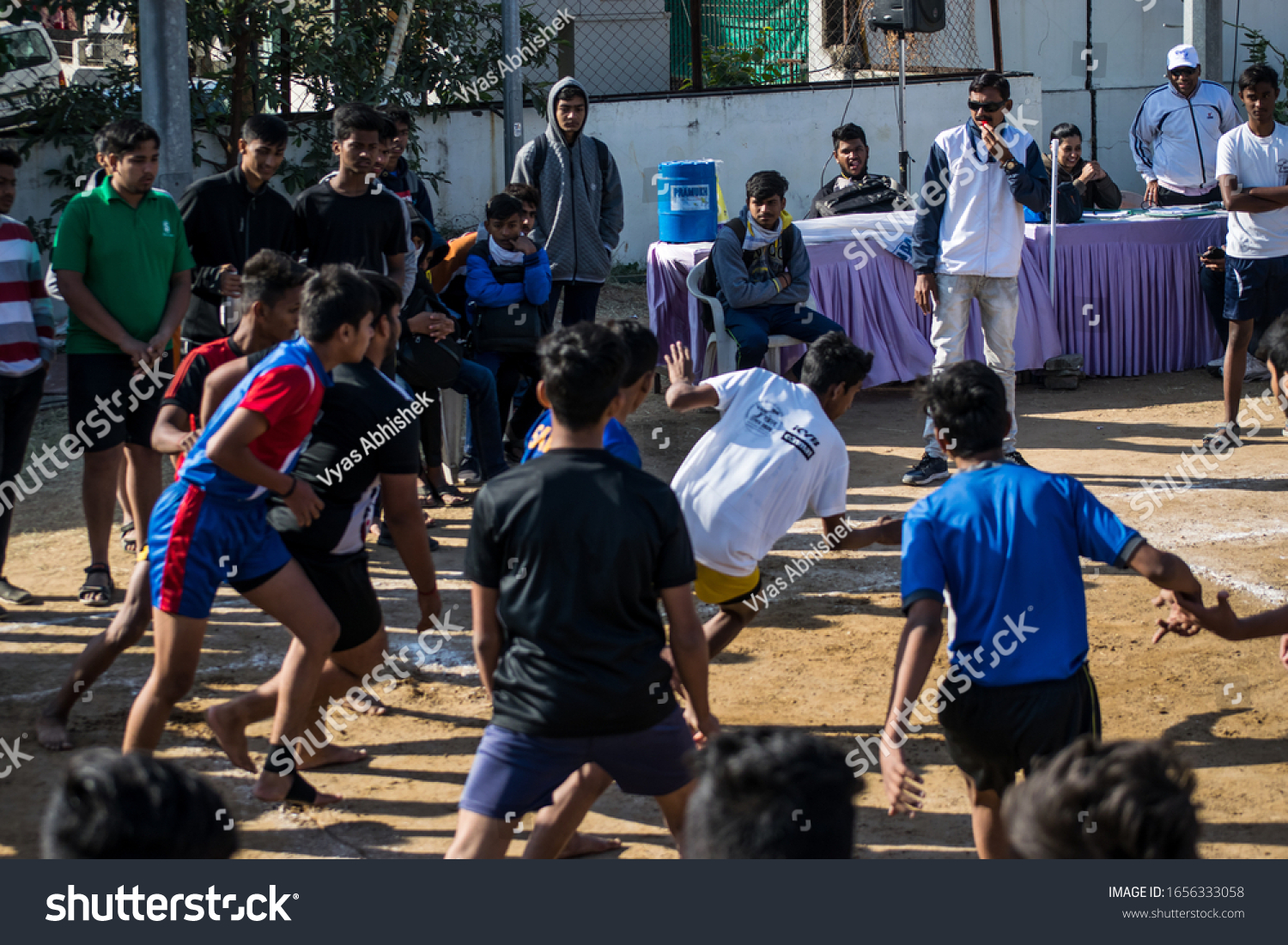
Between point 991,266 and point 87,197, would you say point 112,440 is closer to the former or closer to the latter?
point 87,197

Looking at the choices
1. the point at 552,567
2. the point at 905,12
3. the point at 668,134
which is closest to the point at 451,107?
the point at 668,134

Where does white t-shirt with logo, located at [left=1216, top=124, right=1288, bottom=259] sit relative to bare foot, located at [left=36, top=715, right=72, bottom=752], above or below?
above

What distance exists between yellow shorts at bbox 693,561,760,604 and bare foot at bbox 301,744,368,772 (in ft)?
4.19

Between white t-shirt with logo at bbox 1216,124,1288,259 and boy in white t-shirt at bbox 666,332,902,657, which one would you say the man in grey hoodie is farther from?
boy in white t-shirt at bbox 666,332,902,657

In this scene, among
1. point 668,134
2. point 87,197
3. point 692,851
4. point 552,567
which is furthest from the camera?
point 668,134

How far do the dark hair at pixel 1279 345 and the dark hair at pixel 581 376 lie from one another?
224cm

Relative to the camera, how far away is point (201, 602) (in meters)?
3.71

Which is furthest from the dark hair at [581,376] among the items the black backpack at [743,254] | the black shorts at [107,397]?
the black backpack at [743,254]

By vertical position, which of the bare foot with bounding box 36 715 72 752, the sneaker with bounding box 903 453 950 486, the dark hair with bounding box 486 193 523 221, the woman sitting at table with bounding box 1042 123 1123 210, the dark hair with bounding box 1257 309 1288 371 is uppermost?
the woman sitting at table with bounding box 1042 123 1123 210

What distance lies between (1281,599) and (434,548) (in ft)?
12.7

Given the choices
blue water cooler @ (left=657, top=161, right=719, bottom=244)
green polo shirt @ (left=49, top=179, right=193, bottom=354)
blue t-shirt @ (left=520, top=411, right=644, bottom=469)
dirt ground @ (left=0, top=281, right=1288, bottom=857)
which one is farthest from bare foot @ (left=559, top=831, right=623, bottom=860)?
blue water cooler @ (left=657, top=161, right=719, bottom=244)

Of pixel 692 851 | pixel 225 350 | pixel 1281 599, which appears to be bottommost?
pixel 1281 599

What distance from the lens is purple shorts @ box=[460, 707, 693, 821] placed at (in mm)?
2826

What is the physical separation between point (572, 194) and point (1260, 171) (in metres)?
4.13
